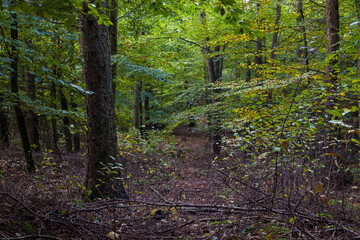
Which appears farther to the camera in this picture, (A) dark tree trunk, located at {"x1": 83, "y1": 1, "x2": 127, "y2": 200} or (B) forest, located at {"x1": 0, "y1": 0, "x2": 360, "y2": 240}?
(A) dark tree trunk, located at {"x1": 83, "y1": 1, "x2": 127, "y2": 200}

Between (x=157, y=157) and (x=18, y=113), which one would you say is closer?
(x=18, y=113)

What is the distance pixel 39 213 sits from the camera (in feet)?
9.29

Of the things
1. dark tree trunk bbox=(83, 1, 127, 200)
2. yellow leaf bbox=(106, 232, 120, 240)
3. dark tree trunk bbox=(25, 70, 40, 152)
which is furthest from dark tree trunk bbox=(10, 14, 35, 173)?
yellow leaf bbox=(106, 232, 120, 240)

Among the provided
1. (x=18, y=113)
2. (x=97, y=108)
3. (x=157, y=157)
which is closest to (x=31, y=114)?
(x=18, y=113)

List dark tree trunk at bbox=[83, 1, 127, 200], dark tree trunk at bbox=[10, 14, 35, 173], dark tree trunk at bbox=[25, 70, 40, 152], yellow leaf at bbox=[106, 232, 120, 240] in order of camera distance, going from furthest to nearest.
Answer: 1. dark tree trunk at bbox=[25, 70, 40, 152]
2. dark tree trunk at bbox=[10, 14, 35, 173]
3. dark tree trunk at bbox=[83, 1, 127, 200]
4. yellow leaf at bbox=[106, 232, 120, 240]

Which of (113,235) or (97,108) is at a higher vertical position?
(97,108)

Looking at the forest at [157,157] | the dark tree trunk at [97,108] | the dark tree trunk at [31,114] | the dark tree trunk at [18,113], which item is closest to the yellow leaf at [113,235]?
the forest at [157,157]

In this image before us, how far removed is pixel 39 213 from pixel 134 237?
1145 millimetres

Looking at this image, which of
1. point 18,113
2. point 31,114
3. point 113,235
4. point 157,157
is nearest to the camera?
point 113,235

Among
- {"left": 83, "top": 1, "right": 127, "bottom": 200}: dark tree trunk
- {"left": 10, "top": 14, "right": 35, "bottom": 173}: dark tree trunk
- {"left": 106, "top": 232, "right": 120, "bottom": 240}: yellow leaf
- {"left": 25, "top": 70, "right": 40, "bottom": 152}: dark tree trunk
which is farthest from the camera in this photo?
{"left": 25, "top": 70, "right": 40, "bottom": 152}: dark tree trunk

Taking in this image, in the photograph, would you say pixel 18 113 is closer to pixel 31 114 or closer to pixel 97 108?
pixel 97 108

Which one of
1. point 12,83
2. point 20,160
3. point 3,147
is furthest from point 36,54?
point 3,147

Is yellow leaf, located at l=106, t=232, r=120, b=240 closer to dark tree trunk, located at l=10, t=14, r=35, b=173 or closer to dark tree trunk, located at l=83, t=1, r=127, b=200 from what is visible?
dark tree trunk, located at l=83, t=1, r=127, b=200

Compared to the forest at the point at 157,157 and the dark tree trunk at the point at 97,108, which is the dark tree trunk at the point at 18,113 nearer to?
the forest at the point at 157,157
